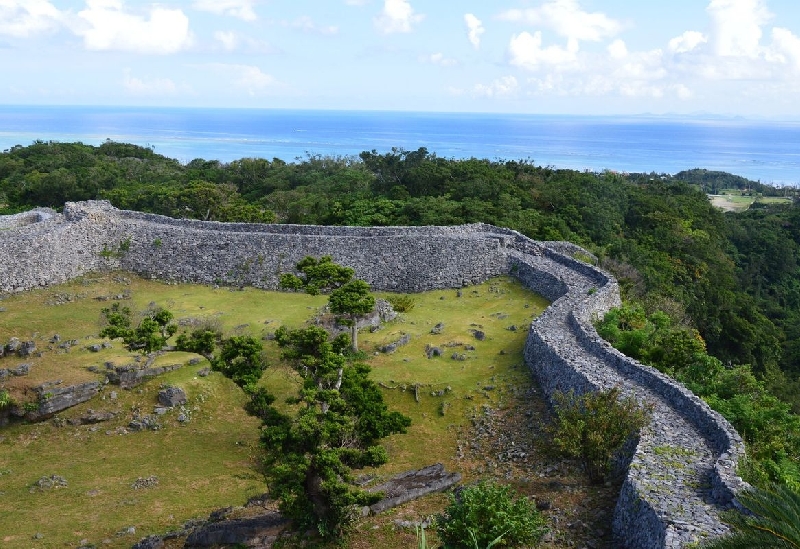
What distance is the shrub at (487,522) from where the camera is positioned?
9.50 meters

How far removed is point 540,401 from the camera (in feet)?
55.1

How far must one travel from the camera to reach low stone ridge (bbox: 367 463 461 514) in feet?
40.8

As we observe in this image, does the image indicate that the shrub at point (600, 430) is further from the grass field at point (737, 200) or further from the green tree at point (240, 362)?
the grass field at point (737, 200)

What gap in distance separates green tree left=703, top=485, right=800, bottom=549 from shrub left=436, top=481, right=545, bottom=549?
9.76 ft

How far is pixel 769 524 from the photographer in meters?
6.73

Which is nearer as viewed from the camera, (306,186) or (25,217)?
(25,217)

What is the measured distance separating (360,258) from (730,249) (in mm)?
33978

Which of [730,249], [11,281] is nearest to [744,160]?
[730,249]

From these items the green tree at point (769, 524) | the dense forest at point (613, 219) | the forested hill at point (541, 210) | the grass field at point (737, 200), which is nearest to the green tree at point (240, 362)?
the green tree at point (769, 524)

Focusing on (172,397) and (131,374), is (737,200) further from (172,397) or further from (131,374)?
(131,374)

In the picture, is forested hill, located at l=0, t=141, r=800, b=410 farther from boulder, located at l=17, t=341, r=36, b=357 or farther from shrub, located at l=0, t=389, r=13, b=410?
shrub, located at l=0, t=389, r=13, b=410

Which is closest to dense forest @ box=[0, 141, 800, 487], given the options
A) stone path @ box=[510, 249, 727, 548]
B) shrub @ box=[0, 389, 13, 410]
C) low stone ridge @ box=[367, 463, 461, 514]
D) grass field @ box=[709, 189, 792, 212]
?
stone path @ box=[510, 249, 727, 548]

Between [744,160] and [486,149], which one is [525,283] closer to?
[486,149]

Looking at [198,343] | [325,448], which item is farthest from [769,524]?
[198,343]
